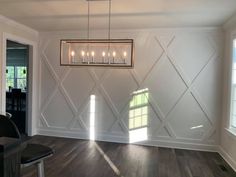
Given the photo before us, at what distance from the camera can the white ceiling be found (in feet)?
10.4

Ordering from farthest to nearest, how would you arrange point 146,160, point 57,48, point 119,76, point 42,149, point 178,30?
point 57,48, point 119,76, point 178,30, point 146,160, point 42,149

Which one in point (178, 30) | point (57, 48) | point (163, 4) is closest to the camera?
point (163, 4)

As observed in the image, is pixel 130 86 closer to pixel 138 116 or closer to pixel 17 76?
pixel 138 116

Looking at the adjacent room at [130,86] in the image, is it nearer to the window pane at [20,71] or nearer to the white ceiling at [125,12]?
the white ceiling at [125,12]

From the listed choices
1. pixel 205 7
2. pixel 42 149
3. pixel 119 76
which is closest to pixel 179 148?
pixel 119 76

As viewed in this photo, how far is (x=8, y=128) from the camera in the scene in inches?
81.7

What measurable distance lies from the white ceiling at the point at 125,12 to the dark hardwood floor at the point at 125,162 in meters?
2.63

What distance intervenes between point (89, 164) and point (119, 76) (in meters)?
2.10

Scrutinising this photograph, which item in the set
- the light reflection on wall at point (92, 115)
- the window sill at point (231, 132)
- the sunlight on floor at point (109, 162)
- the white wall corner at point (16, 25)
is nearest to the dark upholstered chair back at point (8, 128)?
the sunlight on floor at point (109, 162)

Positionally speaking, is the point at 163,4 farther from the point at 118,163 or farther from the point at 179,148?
the point at 179,148

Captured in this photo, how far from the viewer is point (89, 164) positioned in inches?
139

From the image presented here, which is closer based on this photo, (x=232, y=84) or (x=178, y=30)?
(x=232, y=84)

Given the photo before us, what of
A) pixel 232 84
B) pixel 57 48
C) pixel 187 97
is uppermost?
pixel 57 48

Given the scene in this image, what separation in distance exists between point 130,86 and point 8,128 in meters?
3.05
